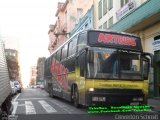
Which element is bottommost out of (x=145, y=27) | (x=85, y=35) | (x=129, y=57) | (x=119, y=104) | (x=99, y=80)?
(x=119, y=104)

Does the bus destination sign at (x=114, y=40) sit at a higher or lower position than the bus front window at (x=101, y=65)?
higher

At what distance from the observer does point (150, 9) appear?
23.2 m

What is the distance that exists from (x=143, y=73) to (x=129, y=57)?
0.83 meters

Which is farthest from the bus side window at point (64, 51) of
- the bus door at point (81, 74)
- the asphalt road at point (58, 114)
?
the bus door at point (81, 74)

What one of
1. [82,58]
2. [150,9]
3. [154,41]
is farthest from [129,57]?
[154,41]

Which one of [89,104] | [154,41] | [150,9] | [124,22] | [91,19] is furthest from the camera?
[91,19]

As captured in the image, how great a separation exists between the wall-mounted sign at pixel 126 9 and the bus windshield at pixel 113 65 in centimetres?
1447

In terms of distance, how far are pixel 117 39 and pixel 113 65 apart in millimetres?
1290

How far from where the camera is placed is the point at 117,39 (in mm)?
15219

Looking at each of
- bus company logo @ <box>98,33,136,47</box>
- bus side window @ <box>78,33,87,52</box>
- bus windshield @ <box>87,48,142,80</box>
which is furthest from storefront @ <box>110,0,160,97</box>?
bus windshield @ <box>87,48,142,80</box>

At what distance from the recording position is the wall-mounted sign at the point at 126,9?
2897 centimetres

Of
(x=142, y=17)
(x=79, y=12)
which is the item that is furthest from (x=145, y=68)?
(x=79, y=12)

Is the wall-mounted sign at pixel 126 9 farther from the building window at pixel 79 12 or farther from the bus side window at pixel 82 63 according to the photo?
the building window at pixel 79 12

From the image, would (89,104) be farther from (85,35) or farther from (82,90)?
(85,35)
